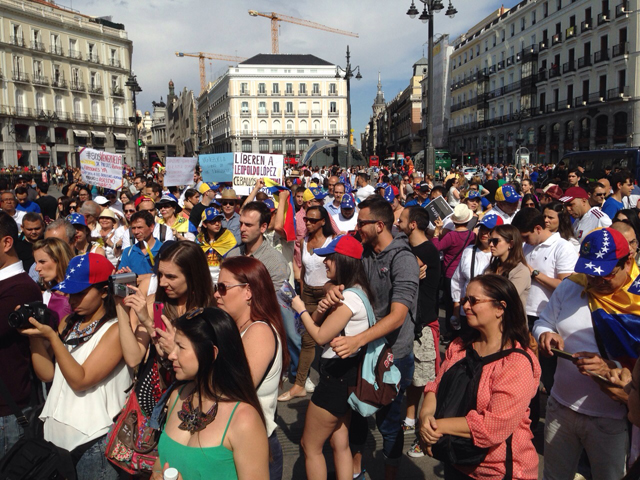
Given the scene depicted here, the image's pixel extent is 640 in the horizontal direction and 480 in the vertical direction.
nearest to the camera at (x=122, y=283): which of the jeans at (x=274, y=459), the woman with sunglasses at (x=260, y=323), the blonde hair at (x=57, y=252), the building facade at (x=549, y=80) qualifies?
the woman with sunglasses at (x=260, y=323)

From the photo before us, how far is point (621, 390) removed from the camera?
2365 mm

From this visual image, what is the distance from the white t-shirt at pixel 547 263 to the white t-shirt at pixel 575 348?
1153mm

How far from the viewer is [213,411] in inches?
79.3

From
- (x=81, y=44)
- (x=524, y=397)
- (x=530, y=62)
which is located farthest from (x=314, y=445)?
(x=81, y=44)

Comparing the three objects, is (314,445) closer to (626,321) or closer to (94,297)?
(94,297)

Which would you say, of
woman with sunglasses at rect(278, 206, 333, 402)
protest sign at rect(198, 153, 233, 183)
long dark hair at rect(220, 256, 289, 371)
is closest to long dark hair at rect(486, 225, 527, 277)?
woman with sunglasses at rect(278, 206, 333, 402)

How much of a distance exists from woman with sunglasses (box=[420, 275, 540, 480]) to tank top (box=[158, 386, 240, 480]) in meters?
0.96

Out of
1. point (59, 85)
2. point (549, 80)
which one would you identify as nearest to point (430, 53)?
point (549, 80)

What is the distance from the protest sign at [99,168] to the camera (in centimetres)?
966

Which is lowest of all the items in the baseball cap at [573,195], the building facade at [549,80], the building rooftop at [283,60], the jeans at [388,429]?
the jeans at [388,429]

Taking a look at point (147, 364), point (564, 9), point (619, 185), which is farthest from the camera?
point (564, 9)

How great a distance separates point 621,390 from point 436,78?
77115mm

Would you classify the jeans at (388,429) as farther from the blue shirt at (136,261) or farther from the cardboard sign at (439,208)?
the cardboard sign at (439,208)

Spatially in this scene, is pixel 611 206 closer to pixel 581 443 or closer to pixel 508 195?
pixel 508 195
